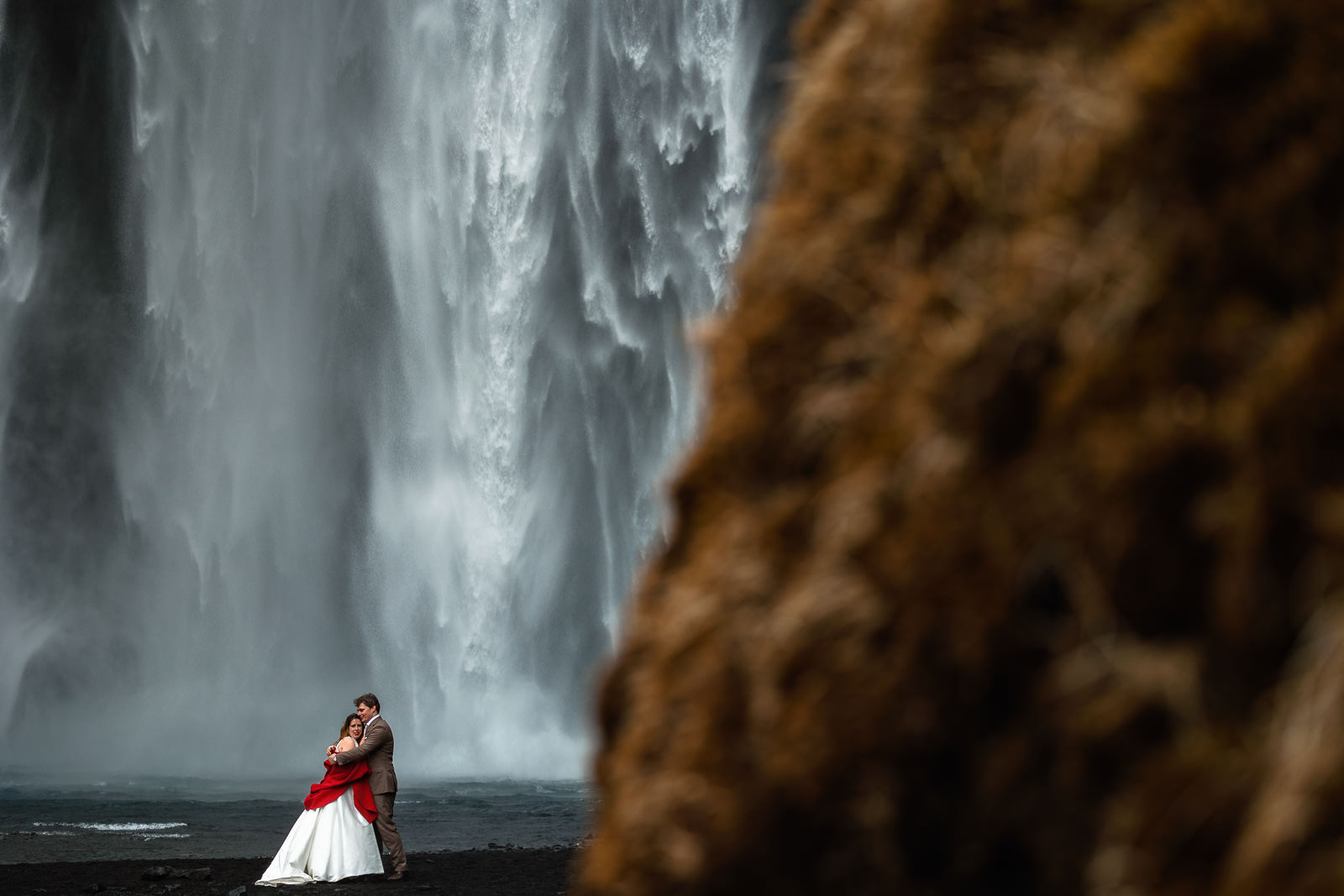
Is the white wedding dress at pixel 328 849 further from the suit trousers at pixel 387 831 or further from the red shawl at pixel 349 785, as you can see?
the suit trousers at pixel 387 831

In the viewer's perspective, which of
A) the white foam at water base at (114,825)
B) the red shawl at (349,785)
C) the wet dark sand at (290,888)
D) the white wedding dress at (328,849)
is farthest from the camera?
the white foam at water base at (114,825)

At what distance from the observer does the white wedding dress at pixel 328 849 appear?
15719mm

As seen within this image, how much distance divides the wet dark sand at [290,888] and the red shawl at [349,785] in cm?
96

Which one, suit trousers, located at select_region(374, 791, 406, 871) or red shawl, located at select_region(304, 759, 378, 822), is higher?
red shawl, located at select_region(304, 759, 378, 822)

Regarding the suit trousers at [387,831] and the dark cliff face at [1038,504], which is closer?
the dark cliff face at [1038,504]

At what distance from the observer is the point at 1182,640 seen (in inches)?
52.2

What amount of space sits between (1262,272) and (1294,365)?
0.16 m

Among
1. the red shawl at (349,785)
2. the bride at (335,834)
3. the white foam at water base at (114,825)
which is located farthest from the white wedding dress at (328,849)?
the white foam at water base at (114,825)

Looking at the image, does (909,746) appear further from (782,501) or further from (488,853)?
(488,853)

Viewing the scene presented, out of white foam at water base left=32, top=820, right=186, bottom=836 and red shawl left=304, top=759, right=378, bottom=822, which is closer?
red shawl left=304, top=759, right=378, bottom=822

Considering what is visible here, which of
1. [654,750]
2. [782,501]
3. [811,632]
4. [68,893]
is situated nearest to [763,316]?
[782,501]

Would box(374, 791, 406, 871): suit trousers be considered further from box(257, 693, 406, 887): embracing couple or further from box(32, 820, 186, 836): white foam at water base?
box(32, 820, 186, 836): white foam at water base

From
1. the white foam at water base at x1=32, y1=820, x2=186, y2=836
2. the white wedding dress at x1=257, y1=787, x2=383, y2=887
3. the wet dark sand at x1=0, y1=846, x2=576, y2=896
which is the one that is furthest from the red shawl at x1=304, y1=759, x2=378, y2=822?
the white foam at water base at x1=32, y1=820, x2=186, y2=836

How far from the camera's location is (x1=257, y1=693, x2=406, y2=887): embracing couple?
1580cm
